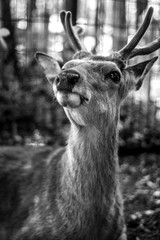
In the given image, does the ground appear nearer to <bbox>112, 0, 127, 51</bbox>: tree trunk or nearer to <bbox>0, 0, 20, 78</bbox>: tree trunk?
<bbox>0, 0, 20, 78</bbox>: tree trunk

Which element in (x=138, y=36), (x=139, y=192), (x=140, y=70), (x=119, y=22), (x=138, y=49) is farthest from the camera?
(x=119, y=22)

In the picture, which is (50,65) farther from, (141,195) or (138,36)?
(141,195)

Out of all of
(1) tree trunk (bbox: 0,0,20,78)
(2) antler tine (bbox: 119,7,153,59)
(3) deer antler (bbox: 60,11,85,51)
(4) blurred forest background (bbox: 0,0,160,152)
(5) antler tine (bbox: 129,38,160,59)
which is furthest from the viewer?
(1) tree trunk (bbox: 0,0,20,78)

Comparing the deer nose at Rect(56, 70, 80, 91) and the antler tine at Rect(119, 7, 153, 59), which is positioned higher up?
the antler tine at Rect(119, 7, 153, 59)

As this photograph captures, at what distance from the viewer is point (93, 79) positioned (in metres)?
3.54

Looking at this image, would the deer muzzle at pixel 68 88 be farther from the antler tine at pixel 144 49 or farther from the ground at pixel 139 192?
the ground at pixel 139 192

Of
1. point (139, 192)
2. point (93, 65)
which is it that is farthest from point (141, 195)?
point (93, 65)

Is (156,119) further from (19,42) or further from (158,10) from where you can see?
(19,42)

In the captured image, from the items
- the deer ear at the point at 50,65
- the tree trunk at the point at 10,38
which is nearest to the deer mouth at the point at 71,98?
the deer ear at the point at 50,65

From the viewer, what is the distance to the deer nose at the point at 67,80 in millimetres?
3150

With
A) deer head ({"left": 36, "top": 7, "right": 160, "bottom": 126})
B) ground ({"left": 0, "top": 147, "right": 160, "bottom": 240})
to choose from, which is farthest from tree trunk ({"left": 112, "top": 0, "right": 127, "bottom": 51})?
deer head ({"left": 36, "top": 7, "right": 160, "bottom": 126})

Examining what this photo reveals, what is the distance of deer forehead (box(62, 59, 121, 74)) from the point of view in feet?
11.6

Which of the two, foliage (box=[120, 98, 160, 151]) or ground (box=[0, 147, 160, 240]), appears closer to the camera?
ground (box=[0, 147, 160, 240])

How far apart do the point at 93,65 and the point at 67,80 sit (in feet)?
1.89
